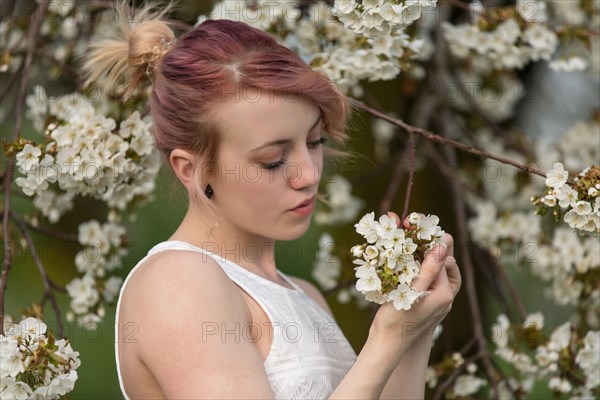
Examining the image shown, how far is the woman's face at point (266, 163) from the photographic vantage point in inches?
68.6

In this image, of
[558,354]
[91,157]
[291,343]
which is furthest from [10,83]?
[558,354]

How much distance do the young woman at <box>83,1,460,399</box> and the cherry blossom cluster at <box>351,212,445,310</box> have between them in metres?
0.03

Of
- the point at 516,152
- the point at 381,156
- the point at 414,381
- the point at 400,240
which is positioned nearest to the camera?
the point at 400,240

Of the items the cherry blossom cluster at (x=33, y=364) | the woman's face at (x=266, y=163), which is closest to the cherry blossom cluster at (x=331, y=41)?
the woman's face at (x=266, y=163)

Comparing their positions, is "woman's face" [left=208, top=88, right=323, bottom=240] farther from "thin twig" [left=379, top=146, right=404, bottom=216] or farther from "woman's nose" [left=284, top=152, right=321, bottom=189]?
"thin twig" [left=379, top=146, right=404, bottom=216]

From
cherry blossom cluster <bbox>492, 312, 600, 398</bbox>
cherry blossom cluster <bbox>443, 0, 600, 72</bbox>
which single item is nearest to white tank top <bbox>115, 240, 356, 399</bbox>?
cherry blossom cluster <bbox>492, 312, 600, 398</bbox>

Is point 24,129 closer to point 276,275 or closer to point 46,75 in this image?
point 46,75

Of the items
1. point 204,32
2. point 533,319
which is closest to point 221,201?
point 204,32

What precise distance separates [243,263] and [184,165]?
23 centimetres

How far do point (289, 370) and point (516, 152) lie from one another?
2071 millimetres

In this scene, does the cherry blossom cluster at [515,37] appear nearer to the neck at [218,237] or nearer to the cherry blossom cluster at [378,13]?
the cherry blossom cluster at [378,13]

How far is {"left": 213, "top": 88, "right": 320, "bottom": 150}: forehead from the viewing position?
174 cm

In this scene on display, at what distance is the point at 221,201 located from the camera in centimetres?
182

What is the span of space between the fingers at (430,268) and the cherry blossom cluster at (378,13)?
0.60m
